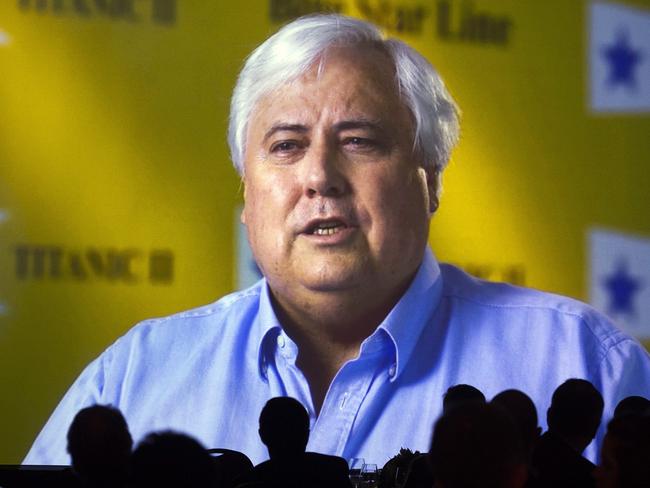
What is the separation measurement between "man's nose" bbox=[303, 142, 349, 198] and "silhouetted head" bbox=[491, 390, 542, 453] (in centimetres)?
95

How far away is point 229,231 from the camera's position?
3.55 m

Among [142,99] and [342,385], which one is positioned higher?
[142,99]

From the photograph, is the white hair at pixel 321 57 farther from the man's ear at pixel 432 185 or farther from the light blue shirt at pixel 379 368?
the light blue shirt at pixel 379 368

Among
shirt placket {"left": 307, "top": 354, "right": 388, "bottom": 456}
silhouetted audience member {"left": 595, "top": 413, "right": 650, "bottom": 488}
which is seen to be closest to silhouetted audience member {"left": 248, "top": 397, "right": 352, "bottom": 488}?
silhouetted audience member {"left": 595, "top": 413, "right": 650, "bottom": 488}

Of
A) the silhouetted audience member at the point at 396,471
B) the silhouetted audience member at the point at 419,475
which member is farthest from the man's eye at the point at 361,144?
the silhouetted audience member at the point at 419,475

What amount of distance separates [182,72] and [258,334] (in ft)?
2.68

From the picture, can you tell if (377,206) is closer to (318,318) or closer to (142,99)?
(318,318)

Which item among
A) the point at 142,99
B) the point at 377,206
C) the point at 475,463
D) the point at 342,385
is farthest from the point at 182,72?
the point at 475,463

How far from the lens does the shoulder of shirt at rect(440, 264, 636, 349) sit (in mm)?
3240

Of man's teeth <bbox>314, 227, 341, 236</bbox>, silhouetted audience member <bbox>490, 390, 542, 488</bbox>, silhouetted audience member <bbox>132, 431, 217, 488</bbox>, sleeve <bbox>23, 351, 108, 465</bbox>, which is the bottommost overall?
sleeve <bbox>23, 351, 108, 465</bbox>

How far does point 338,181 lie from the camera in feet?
10.3

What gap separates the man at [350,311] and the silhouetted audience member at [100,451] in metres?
1.23

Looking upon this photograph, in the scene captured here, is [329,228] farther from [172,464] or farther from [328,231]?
[172,464]

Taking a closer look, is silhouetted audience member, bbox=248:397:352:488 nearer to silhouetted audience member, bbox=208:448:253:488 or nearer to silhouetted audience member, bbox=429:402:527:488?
silhouetted audience member, bbox=208:448:253:488
